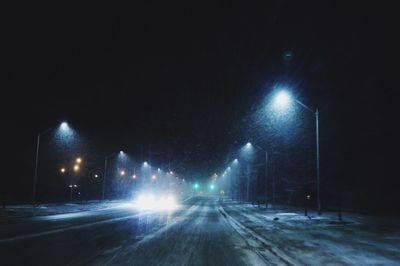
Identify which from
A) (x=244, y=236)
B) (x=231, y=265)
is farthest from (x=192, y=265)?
(x=244, y=236)

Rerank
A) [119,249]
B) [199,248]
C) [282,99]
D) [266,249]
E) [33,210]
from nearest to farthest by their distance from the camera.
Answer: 1. [119,249]
2. [266,249]
3. [199,248]
4. [282,99]
5. [33,210]

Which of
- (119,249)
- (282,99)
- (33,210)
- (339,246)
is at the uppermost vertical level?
(282,99)

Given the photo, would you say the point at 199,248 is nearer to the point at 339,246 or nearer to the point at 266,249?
the point at 266,249

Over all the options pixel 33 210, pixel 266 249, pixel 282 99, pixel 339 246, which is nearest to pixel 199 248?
pixel 266 249

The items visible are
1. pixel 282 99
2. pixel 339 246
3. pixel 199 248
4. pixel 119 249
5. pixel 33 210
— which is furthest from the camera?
pixel 33 210

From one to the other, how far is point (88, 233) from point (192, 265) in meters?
9.60

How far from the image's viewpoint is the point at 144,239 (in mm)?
17859

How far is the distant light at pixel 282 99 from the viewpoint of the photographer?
2872 cm

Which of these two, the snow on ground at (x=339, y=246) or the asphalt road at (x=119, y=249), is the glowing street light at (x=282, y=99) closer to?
the snow on ground at (x=339, y=246)

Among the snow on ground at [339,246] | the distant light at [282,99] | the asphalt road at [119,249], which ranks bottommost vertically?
the asphalt road at [119,249]

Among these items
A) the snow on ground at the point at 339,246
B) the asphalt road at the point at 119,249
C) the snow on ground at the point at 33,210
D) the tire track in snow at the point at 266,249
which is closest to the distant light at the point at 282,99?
the snow on ground at the point at 339,246

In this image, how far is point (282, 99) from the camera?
1130 inches

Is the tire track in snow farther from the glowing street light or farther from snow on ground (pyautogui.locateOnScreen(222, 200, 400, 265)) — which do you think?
the glowing street light

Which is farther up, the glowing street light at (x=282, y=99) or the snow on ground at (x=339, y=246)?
the glowing street light at (x=282, y=99)
